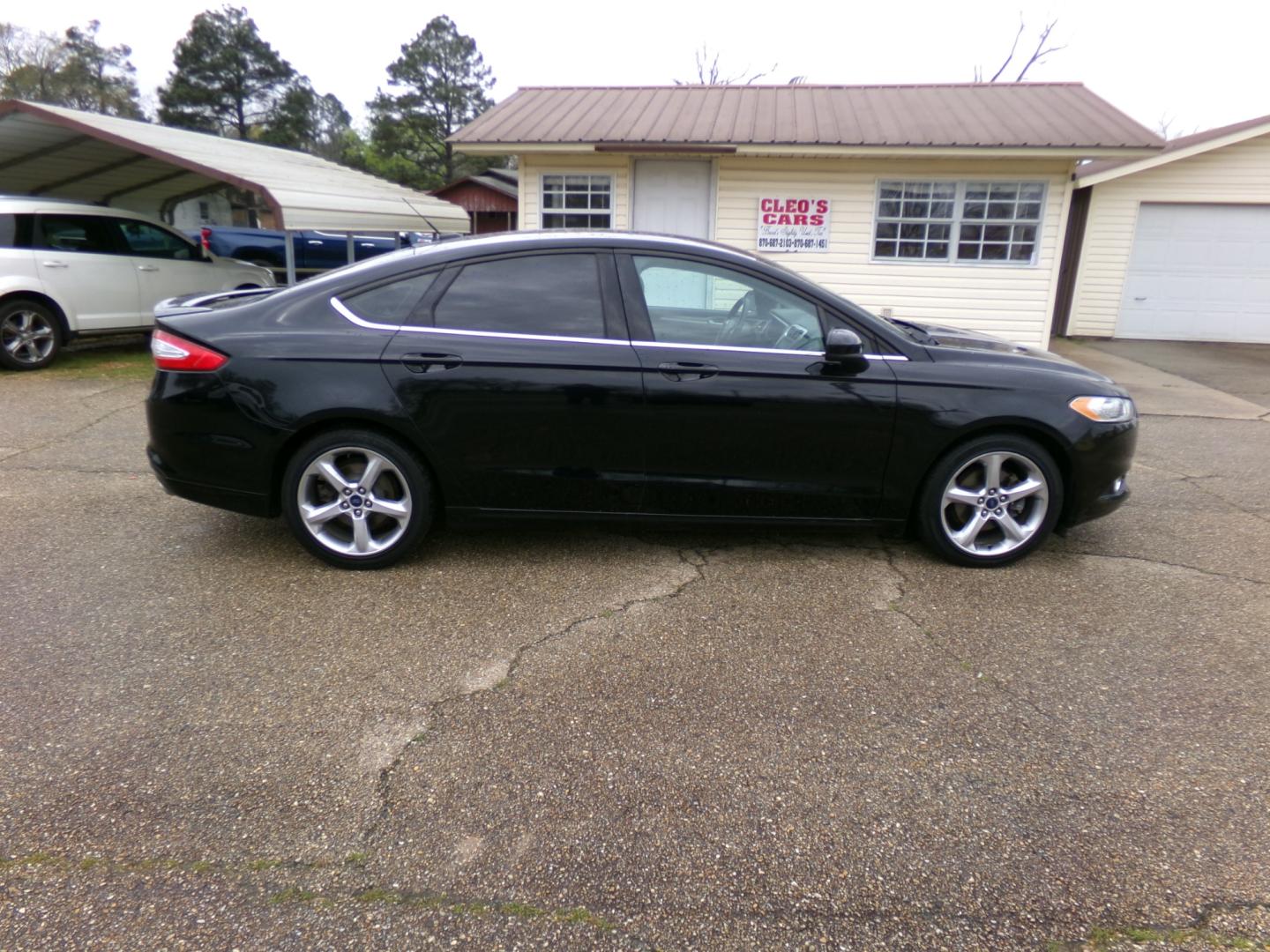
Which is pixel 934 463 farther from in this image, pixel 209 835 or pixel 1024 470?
pixel 209 835

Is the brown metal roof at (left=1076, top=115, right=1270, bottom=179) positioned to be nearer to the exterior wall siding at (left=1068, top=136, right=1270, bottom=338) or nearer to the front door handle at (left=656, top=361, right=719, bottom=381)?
the exterior wall siding at (left=1068, top=136, right=1270, bottom=338)

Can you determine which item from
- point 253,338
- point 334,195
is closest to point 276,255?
point 334,195

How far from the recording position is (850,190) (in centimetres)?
1069

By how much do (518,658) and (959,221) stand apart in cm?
950

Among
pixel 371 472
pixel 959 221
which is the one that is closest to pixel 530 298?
pixel 371 472

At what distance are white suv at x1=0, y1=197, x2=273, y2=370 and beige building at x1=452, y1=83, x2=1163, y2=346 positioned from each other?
3.94m

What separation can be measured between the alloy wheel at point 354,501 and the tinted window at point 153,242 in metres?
7.65

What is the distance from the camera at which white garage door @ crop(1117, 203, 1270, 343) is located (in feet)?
45.2

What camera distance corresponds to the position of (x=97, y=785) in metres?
2.50

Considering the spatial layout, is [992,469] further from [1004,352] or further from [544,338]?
[544,338]

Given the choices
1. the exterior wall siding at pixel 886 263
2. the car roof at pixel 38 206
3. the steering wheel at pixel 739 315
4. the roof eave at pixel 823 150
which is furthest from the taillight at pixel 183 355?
the exterior wall siding at pixel 886 263

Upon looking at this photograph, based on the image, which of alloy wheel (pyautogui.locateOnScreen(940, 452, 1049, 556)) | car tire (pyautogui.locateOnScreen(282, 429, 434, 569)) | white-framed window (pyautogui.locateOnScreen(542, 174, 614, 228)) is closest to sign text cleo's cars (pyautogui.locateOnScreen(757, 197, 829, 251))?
white-framed window (pyautogui.locateOnScreen(542, 174, 614, 228))

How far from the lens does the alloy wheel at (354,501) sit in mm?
3922

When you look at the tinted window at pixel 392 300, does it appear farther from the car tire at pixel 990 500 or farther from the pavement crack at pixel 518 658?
the car tire at pixel 990 500
